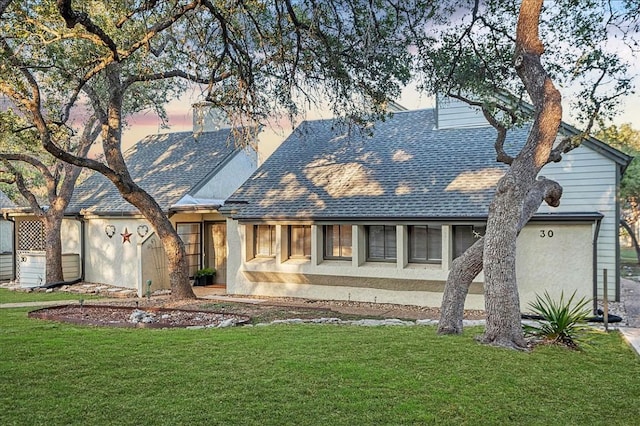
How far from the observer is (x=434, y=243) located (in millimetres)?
13898

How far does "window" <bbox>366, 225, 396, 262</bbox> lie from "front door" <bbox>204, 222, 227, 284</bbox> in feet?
19.7

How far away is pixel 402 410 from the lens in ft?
15.6

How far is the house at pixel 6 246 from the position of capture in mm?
21234

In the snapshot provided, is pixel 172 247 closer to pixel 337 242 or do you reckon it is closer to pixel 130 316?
pixel 130 316

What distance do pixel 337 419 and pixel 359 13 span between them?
23.9ft

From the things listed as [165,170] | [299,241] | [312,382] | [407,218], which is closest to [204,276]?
[299,241]

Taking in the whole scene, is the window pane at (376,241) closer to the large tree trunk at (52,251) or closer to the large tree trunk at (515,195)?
the large tree trunk at (515,195)

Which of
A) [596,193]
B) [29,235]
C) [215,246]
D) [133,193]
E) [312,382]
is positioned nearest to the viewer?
[312,382]

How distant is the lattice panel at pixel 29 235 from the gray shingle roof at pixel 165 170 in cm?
196

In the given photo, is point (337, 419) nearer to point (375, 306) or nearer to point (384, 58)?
point (384, 58)

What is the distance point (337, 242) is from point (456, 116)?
5298mm

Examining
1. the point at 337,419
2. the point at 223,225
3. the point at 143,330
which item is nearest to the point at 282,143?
the point at 223,225

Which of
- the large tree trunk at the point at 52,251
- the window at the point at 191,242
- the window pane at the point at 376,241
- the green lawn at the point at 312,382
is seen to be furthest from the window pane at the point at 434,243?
the large tree trunk at the point at 52,251

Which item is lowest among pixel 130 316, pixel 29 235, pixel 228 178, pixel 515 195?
pixel 130 316
